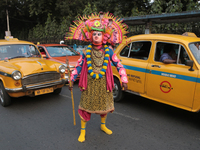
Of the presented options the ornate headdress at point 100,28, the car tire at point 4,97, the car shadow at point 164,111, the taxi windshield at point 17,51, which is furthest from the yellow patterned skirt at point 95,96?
the taxi windshield at point 17,51

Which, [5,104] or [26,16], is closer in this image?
[5,104]

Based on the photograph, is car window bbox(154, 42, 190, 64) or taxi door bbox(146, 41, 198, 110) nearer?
taxi door bbox(146, 41, 198, 110)

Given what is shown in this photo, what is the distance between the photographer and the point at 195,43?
11.9 ft

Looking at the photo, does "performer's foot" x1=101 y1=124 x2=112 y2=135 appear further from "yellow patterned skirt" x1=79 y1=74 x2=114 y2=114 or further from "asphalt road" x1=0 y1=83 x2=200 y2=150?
"yellow patterned skirt" x1=79 y1=74 x2=114 y2=114

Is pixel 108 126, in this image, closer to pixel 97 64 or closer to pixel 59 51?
pixel 97 64

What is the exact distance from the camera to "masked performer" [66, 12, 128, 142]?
2.89 m

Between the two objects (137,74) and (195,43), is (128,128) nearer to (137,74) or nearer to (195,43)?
(137,74)

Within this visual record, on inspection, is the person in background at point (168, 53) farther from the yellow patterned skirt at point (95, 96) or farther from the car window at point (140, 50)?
A: the yellow patterned skirt at point (95, 96)

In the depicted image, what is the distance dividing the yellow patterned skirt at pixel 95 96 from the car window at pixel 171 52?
5.74 feet

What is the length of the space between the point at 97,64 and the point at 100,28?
0.60m

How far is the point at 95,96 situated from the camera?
2939 millimetres

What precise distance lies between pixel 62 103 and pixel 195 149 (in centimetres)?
351

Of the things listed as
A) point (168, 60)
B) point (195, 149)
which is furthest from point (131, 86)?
point (195, 149)

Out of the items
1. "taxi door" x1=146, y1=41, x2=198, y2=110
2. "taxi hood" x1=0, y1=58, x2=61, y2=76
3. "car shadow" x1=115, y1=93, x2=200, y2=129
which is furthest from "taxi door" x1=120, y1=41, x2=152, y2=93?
"taxi hood" x1=0, y1=58, x2=61, y2=76
